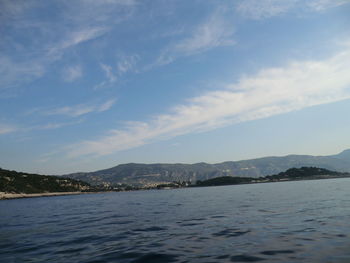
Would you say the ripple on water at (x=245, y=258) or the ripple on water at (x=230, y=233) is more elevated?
the ripple on water at (x=245, y=258)

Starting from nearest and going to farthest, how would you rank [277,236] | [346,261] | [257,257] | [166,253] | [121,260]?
[346,261] < [257,257] < [121,260] < [166,253] < [277,236]

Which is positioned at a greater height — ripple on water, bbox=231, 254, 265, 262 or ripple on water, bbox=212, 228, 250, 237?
ripple on water, bbox=231, 254, 265, 262

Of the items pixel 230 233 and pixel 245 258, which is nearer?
pixel 245 258

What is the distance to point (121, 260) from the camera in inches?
658

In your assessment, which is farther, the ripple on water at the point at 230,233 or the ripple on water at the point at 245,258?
the ripple on water at the point at 230,233

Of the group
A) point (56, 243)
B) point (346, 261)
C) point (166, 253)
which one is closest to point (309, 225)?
point (346, 261)

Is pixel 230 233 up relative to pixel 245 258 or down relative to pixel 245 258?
down

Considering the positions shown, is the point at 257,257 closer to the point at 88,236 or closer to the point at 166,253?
the point at 166,253

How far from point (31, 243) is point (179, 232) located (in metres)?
13.7

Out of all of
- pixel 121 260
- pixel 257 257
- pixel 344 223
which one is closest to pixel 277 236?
pixel 257 257

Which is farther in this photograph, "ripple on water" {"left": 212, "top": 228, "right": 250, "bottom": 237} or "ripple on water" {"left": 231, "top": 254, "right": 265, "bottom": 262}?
"ripple on water" {"left": 212, "top": 228, "right": 250, "bottom": 237}

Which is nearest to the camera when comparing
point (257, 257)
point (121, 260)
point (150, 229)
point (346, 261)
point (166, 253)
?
point (346, 261)

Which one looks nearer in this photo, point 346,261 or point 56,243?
point 346,261

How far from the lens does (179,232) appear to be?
2548 centimetres
